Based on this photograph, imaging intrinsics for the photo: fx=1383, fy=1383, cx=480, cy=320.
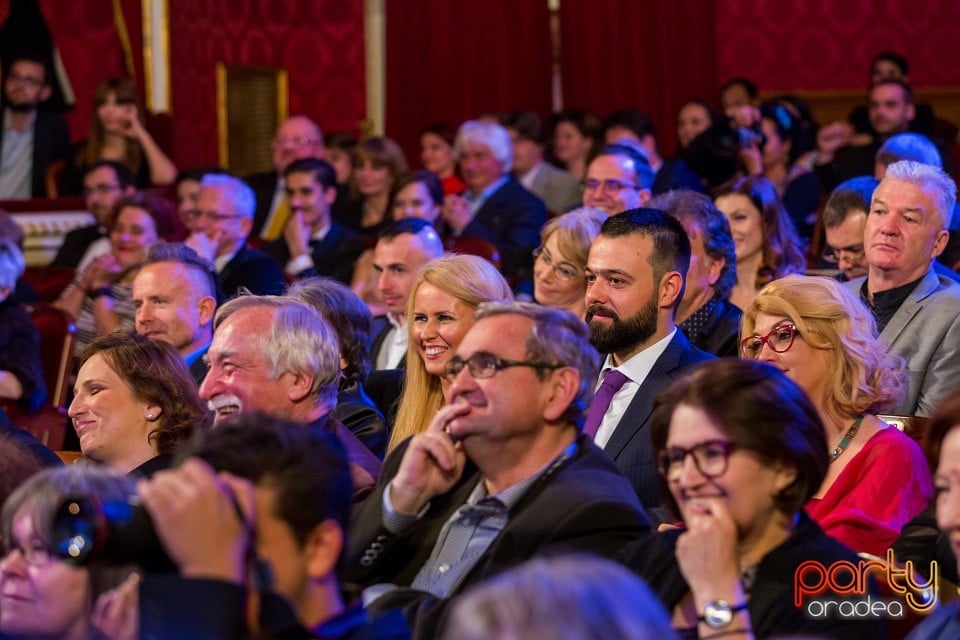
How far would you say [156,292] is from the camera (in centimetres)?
461

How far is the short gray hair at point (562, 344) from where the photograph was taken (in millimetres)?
2568

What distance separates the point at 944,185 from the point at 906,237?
0.92 ft

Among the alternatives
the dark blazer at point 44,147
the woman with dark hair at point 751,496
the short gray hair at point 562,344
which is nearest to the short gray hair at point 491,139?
the dark blazer at point 44,147

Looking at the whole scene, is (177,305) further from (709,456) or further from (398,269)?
(709,456)

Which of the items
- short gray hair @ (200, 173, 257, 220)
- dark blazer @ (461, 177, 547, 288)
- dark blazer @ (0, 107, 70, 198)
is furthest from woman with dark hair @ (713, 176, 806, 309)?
dark blazer @ (0, 107, 70, 198)

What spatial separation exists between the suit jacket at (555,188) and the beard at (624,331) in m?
4.06

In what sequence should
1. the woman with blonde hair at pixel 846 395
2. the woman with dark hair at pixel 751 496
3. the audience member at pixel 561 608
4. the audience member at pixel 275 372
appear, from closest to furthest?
the audience member at pixel 561 608
the woman with dark hair at pixel 751 496
the woman with blonde hair at pixel 846 395
the audience member at pixel 275 372

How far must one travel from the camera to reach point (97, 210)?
7117mm

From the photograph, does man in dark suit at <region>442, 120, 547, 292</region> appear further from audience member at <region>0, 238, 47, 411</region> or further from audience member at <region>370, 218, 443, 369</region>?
audience member at <region>0, 238, 47, 411</region>

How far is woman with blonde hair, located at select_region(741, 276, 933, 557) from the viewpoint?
2.87 metres

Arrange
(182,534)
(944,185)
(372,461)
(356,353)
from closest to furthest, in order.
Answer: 1. (182,534)
2. (372,461)
3. (356,353)
4. (944,185)

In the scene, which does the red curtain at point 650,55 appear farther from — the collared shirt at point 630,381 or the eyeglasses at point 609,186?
the collared shirt at point 630,381

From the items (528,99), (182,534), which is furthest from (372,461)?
(528,99)

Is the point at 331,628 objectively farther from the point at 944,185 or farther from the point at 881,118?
the point at 881,118
